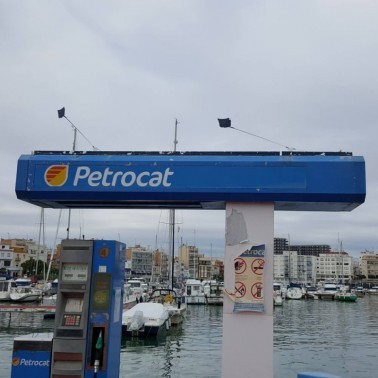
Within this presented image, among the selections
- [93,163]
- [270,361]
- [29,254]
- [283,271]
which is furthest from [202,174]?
[283,271]

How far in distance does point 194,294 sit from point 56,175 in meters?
45.0

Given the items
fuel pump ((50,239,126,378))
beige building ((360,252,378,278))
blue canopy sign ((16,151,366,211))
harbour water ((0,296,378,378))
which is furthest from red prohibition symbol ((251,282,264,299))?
beige building ((360,252,378,278))

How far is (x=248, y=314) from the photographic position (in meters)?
6.56

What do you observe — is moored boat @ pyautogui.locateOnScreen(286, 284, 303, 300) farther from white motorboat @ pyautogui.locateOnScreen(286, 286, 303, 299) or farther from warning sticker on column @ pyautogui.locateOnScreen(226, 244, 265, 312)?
warning sticker on column @ pyautogui.locateOnScreen(226, 244, 265, 312)

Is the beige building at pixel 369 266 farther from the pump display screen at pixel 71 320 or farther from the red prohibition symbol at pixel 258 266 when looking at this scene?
the pump display screen at pixel 71 320

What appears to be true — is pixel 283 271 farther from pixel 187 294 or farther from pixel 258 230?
pixel 258 230

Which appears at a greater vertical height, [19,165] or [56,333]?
[19,165]

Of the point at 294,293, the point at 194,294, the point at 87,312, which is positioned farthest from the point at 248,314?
the point at 294,293

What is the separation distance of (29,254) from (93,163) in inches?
4287

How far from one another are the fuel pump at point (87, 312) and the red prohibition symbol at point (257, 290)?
6.58 feet

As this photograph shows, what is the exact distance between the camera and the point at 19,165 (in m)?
7.04

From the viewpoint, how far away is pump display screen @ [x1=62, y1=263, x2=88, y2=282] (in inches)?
271

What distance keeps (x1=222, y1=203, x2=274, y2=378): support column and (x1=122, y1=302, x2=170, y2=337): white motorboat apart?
14588 millimetres

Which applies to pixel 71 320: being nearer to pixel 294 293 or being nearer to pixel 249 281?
pixel 249 281
